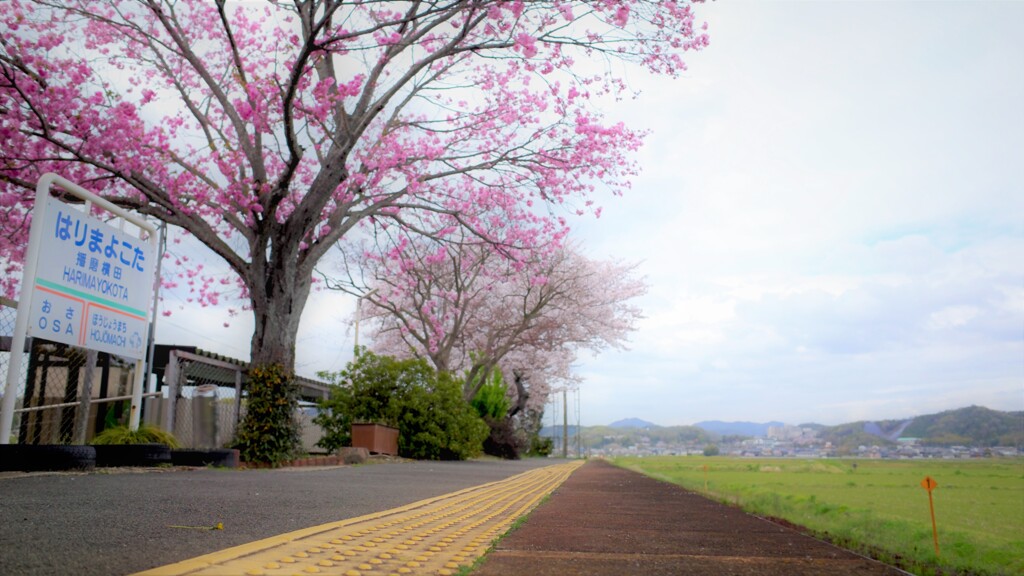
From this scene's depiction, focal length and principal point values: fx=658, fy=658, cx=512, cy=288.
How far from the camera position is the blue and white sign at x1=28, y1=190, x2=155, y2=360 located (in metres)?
6.23

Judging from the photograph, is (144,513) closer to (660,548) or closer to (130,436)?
(660,548)

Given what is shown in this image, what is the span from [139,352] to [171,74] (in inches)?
271

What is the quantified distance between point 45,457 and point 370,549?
4761 mm

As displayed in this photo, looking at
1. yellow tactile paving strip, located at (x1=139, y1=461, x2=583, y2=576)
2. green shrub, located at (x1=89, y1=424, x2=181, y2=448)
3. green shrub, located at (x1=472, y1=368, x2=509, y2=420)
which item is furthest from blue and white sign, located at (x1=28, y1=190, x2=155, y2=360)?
green shrub, located at (x1=472, y1=368, x2=509, y2=420)

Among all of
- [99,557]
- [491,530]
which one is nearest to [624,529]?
[491,530]

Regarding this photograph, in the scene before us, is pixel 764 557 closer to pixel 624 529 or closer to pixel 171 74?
pixel 624 529

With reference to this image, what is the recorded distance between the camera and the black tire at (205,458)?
7.96 meters

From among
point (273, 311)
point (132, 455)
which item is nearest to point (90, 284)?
point (132, 455)

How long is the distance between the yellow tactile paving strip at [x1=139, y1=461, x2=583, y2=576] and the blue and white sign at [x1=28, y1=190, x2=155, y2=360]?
4.30 m

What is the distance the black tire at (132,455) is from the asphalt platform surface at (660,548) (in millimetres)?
4492

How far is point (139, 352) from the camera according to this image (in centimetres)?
785

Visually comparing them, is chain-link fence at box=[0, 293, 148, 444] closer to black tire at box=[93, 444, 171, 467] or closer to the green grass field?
black tire at box=[93, 444, 171, 467]

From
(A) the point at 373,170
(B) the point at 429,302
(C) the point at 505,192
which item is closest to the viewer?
(A) the point at 373,170

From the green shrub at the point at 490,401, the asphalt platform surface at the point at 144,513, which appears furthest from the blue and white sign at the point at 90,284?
the green shrub at the point at 490,401
